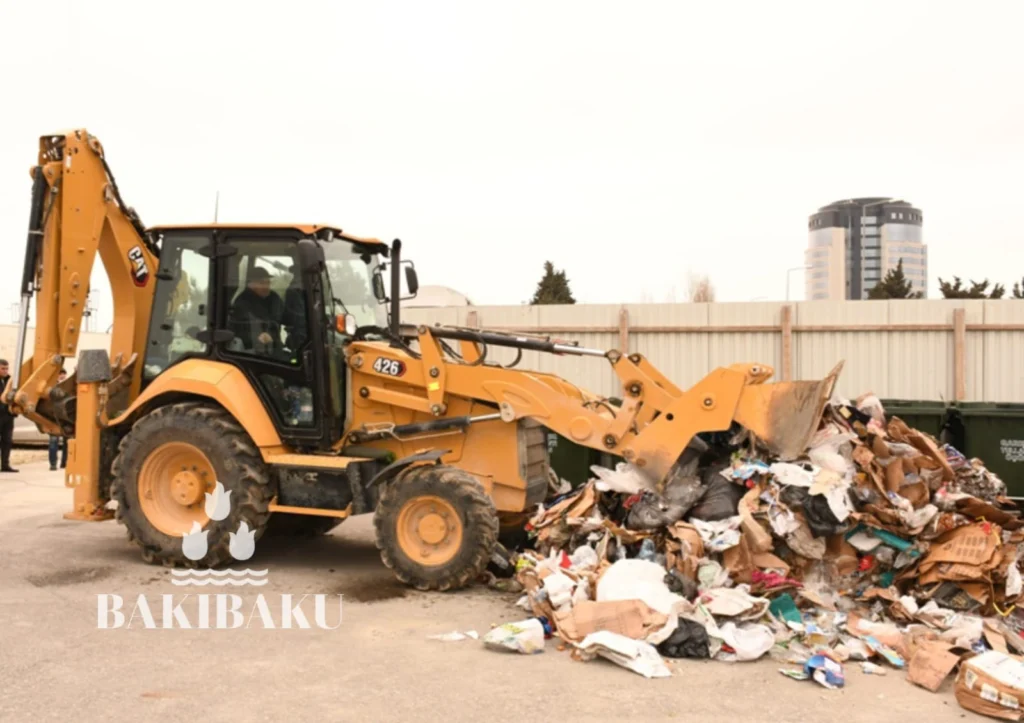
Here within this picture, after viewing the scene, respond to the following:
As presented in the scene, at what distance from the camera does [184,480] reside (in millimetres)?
7367

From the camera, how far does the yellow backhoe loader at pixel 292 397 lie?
6707 millimetres

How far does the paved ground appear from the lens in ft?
14.7

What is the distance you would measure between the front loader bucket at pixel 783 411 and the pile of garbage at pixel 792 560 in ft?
0.75

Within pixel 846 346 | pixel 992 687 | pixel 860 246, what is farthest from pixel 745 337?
pixel 860 246

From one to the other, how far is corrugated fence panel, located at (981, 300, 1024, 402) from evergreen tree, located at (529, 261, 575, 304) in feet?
42.4

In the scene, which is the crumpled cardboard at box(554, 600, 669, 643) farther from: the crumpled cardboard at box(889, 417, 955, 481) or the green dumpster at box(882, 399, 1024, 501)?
the green dumpster at box(882, 399, 1024, 501)

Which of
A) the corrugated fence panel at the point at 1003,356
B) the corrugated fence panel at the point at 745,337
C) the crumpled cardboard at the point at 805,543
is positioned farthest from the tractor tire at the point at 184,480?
the corrugated fence panel at the point at 1003,356

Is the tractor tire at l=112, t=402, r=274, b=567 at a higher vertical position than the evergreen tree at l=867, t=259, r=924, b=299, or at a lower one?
lower

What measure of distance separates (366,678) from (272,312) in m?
3.39

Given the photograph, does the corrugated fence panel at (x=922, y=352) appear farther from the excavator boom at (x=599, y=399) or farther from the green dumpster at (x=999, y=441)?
the excavator boom at (x=599, y=399)

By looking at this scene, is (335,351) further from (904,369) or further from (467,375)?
(904,369)

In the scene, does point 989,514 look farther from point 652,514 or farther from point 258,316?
point 258,316

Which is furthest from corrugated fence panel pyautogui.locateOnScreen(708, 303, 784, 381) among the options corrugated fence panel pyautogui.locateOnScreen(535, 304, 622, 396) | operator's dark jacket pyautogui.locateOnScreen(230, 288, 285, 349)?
operator's dark jacket pyautogui.locateOnScreen(230, 288, 285, 349)

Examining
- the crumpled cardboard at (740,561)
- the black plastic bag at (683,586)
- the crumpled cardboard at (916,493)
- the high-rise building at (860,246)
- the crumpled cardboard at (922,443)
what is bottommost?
the black plastic bag at (683,586)
